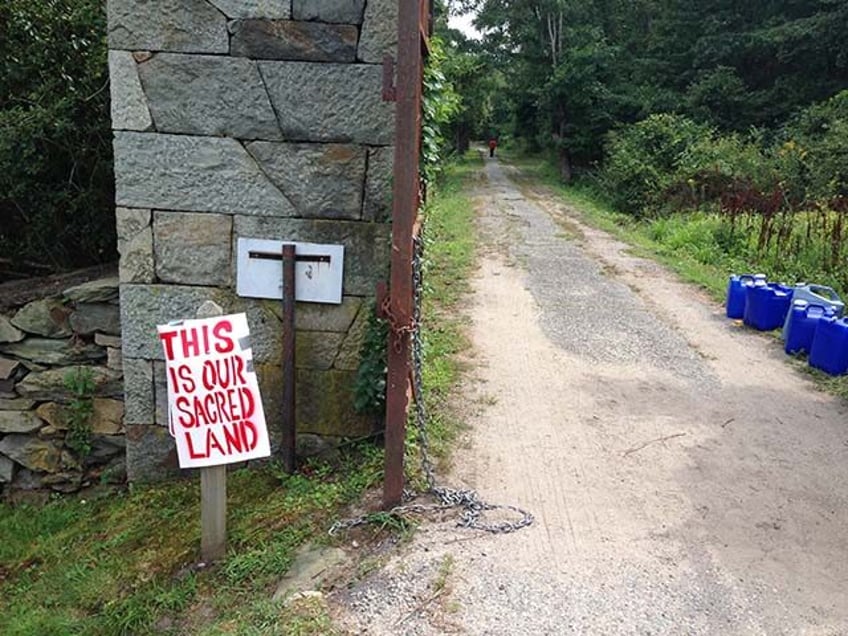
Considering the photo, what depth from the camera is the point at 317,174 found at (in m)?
3.55

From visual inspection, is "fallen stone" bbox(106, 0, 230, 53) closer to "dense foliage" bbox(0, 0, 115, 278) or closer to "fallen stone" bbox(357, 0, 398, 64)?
"fallen stone" bbox(357, 0, 398, 64)

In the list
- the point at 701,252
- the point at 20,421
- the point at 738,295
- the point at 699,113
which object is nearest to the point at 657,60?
the point at 699,113

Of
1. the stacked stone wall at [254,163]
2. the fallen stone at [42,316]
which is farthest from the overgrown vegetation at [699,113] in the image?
the fallen stone at [42,316]

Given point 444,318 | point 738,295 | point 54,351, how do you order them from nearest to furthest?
point 54,351, point 444,318, point 738,295

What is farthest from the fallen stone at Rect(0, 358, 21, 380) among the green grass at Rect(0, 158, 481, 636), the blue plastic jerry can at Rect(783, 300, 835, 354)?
the blue plastic jerry can at Rect(783, 300, 835, 354)

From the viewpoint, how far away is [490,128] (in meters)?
46.4

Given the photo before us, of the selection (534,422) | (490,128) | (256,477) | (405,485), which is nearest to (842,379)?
(534,422)

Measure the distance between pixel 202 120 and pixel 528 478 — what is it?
8.02ft

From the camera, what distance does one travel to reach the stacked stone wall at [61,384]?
13.9 ft

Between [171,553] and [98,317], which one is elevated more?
[98,317]

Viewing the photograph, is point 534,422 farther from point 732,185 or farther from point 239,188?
point 732,185

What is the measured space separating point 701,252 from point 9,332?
30.1 ft

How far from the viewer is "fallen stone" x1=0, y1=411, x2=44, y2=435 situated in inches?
172

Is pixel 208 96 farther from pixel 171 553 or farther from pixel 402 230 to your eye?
pixel 171 553
